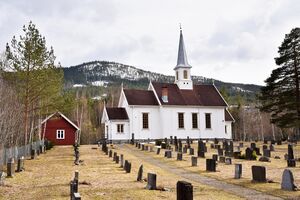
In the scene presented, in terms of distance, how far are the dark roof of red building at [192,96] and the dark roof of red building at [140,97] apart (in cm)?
111

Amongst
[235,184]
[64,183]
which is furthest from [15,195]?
[235,184]

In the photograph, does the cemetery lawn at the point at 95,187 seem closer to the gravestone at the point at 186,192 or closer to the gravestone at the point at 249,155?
the gravestone at the point at 186,192

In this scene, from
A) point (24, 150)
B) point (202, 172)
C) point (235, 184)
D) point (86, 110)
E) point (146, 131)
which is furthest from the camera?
point (86, 110)

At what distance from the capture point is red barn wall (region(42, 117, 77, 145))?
161ft

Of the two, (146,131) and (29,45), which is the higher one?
(29,45)

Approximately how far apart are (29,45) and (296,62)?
23.7m

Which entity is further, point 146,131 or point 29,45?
point 146,131

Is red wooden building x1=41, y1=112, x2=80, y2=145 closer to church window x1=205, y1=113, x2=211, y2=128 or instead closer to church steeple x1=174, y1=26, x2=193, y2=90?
church steeple x1=174, y1=26, x2=193, y2=90

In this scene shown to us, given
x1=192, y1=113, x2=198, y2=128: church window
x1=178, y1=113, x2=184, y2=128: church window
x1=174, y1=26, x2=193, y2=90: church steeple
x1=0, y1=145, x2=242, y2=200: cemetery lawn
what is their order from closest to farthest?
1. x1=0, y1=145, x2=242, y2=200: cemetery lawn
2. x1=178, y1=113, x2=184, y2=128: church window
3. x1=192, y1=113, x2=198, y2=128: church window
4. x1=174, y1=26, x2=193, y2=90: church steeple

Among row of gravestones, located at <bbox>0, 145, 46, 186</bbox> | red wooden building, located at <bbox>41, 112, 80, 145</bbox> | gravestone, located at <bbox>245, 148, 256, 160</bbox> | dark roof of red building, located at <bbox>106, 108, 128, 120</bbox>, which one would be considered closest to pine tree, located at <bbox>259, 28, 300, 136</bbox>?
gravestone, located at <bbox>245, 148, 256, 160</bbox>

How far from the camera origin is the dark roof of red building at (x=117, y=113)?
168 feet

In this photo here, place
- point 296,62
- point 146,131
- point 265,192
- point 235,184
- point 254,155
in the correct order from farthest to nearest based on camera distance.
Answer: point 146,131
point 296,62
point 254,155
point 235,184
point 265,192

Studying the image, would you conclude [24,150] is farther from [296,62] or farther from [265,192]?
[296,62]

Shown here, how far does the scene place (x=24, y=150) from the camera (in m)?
29.1
